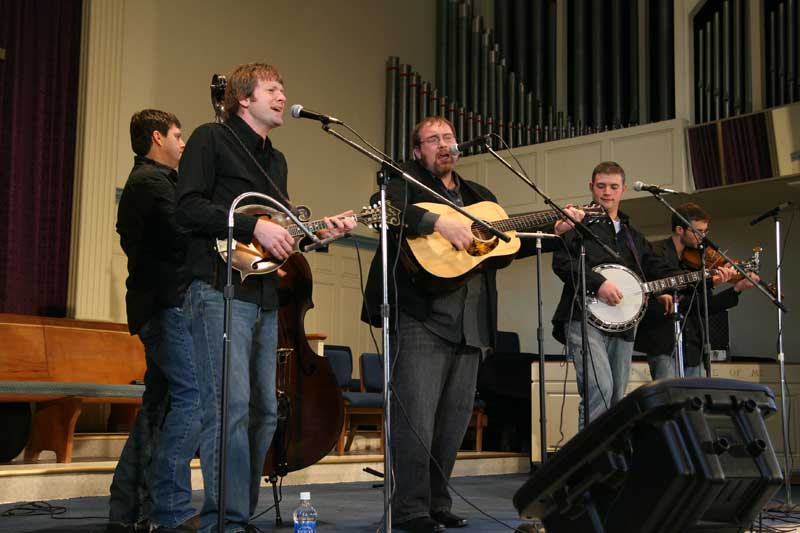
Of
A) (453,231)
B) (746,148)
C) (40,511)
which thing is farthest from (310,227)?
(746,148)

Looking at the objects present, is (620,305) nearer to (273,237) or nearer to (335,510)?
(335,510)

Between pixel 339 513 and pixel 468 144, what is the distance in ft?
7.06

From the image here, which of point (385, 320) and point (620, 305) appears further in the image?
point (620, 305)

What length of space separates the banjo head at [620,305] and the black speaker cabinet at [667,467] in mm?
2452

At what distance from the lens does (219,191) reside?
139 inches

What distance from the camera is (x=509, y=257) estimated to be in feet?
13.8

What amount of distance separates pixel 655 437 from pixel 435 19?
1138 cm

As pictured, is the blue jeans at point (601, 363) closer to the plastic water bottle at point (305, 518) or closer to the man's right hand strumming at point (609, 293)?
the man's right hand strumming at point (609, 293)

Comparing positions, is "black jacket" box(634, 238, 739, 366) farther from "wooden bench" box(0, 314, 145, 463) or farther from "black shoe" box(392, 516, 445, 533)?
"wooden bench" box(0, 314, 145, 463)

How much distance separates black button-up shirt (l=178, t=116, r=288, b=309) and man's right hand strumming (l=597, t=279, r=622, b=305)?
2058 millimetres

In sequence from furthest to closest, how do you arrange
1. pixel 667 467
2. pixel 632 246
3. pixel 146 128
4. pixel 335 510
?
pixel 632 246, pixel 335 510, pixel 146 128, pixel 667 467

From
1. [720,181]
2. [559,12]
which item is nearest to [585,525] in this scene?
[720,181]

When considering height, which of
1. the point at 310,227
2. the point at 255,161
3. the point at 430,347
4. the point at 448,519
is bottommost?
the point at 448,519

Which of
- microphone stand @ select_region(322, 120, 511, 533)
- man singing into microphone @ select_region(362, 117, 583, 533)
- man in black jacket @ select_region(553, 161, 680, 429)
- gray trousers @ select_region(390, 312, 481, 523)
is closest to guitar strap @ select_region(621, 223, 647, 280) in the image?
man in black jacket @ select_region(553, 161, 680, 429)
